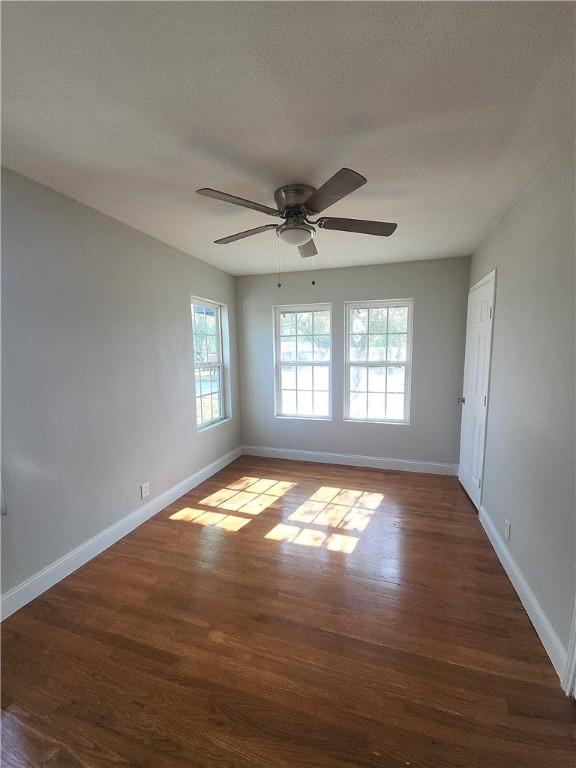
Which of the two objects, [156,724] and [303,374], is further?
[303,374]

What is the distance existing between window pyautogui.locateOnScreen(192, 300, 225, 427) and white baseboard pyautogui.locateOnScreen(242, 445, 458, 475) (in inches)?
30.6

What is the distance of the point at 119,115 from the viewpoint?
139cm

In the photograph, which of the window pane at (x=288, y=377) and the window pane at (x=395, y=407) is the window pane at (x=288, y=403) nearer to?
the window pane at (x=288, y=377)

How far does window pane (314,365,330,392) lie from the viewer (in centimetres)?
426

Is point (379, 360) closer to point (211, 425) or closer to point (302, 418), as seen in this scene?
point (302, 418)

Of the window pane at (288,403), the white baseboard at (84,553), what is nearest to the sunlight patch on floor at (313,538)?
the white baseboard at (84,553)

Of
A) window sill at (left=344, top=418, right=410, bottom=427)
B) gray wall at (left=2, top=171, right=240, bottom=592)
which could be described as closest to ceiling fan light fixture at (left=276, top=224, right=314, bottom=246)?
gray wall at (left=2, top=171, right=240, bottom=592)

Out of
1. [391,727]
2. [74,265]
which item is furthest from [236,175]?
[391,727]

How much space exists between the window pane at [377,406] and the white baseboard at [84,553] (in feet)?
7.39

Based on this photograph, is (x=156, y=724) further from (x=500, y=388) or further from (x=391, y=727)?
(x=500, y=388)

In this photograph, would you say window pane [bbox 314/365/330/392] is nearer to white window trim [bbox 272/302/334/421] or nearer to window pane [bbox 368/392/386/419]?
white window trim [bbox 272/302/334/421]

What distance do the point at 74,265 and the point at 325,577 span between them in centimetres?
269

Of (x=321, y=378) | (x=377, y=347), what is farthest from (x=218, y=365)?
(x=377, y=347)

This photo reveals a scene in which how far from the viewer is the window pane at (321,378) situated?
426cm
